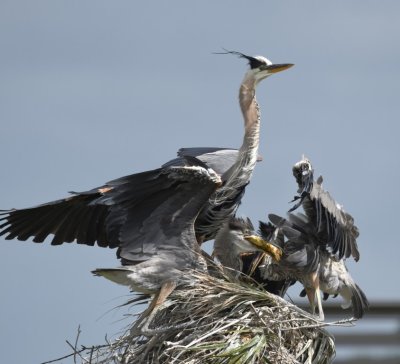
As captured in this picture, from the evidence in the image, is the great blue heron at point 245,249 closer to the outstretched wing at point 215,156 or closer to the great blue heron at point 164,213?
the great blue heron at point 164,213

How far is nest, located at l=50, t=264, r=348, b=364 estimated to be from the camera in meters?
5.14

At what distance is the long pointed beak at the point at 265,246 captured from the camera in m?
6.15

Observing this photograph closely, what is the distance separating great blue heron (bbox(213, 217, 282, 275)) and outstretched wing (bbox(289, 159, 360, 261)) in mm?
342

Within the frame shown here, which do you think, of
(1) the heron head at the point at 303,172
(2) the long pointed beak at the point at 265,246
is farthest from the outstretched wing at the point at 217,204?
(1) the heron head at the point at 303,172

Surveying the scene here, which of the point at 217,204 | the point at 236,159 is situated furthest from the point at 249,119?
the point at 217,204

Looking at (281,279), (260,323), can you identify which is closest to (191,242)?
(260,323)

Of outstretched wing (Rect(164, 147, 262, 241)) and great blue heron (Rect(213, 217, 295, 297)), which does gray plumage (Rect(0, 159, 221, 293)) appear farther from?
great blue heron (Rect(213, 217, 295, 297))

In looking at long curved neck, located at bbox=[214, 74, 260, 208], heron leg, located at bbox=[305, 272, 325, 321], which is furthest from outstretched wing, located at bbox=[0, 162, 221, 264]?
heron leg, located at bbox=[305, 272, 325, 321]

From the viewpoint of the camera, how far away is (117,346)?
5527mm

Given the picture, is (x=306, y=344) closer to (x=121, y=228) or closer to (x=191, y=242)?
(x=191, y=242)

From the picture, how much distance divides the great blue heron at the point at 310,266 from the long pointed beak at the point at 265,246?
34 centimetres

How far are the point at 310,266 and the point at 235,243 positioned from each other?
0.61 metres

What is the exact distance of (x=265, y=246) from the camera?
6199mm

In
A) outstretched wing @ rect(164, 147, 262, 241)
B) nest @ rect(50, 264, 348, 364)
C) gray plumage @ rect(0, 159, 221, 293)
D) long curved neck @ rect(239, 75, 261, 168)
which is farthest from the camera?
long curved neck @ rect(239, 75, 261, 168)
